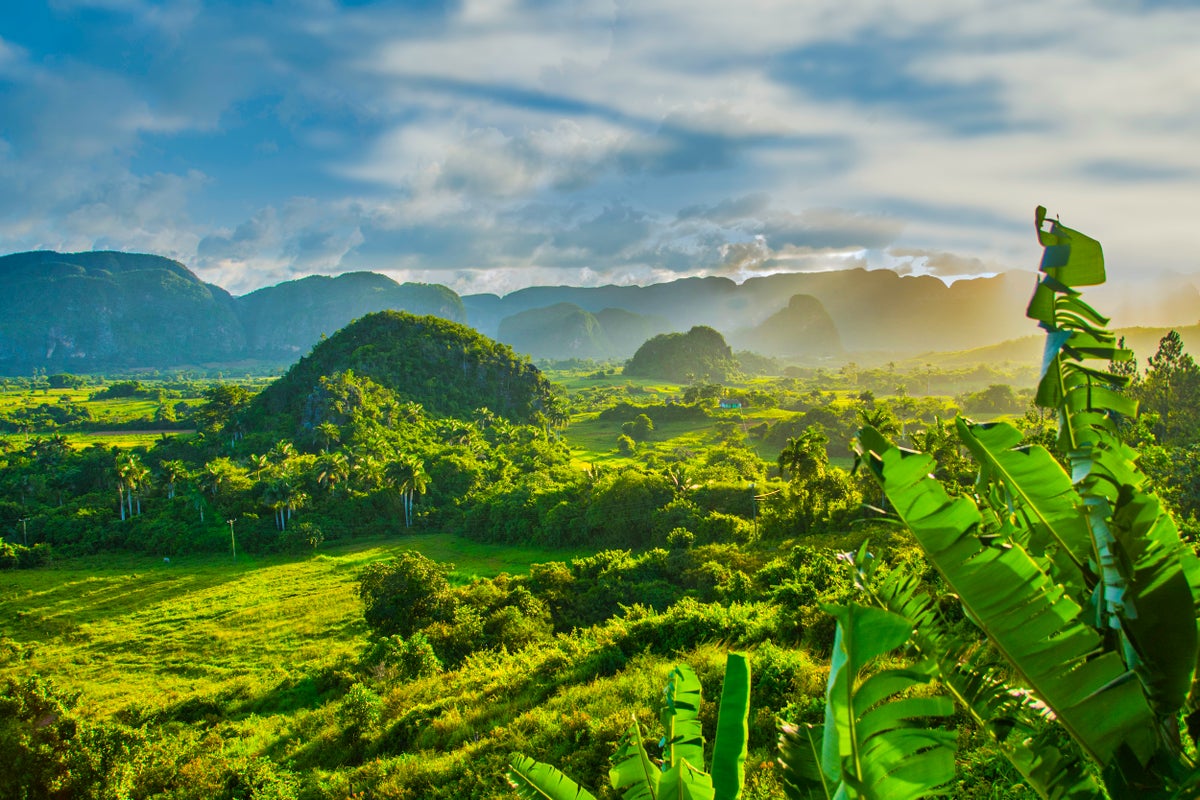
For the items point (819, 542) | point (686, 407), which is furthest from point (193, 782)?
point (686, 407)

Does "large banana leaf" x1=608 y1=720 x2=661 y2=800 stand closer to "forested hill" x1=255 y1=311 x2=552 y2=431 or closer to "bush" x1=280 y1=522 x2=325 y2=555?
"bush" x1=280 y1=522 x2=325 y2=555

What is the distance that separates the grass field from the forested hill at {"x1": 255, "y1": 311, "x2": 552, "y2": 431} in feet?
108

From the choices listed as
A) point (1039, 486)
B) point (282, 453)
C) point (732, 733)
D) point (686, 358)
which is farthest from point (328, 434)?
point (686, 358)

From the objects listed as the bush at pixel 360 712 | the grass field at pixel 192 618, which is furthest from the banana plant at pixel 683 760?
the grass field at pixel 192 618

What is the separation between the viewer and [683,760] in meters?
2.32

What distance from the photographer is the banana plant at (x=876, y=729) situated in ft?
5.36

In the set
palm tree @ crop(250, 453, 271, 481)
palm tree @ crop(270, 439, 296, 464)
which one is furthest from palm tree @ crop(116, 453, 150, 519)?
palm tree @ crop(270, 439, 296, 464)

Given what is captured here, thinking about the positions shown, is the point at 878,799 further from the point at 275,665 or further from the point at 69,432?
the point at 69,432

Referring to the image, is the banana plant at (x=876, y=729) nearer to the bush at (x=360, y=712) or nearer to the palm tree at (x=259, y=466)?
the bush at (x=360, y=712)

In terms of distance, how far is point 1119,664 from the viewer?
5.43 ft

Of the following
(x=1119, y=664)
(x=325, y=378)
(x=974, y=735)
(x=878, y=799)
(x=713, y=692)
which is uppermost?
(x=325, y=378)

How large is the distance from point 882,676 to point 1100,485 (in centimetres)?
96

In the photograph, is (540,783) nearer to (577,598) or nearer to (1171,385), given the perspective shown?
(577,598)

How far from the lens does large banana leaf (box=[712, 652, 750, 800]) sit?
8.11 ft
